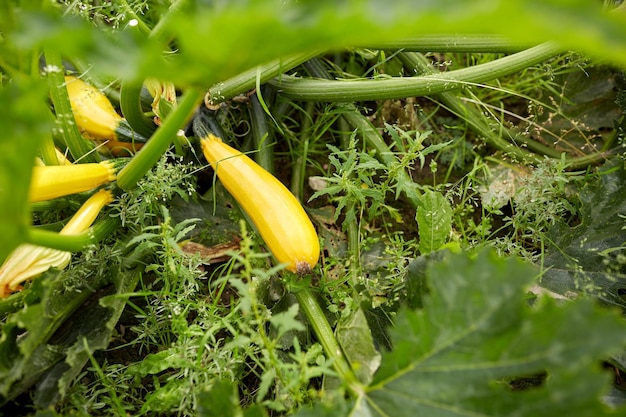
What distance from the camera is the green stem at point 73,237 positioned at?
1.16m

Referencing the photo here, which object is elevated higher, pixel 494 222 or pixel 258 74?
pixel 258 74

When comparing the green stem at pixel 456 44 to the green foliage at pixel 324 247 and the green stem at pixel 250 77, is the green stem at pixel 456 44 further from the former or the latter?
the green stem at pixel 250 77

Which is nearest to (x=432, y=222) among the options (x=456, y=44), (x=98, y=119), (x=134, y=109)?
(x=456, y=44)

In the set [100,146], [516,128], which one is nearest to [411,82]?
[516,128]

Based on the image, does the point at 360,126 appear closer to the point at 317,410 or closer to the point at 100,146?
the point at 100,146

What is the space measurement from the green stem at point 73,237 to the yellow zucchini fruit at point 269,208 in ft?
1.14

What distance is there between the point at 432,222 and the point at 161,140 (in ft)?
2.55

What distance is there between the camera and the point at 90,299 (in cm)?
167

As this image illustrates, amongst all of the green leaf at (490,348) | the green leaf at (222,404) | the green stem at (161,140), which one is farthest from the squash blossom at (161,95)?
the green leaf at (490,348)

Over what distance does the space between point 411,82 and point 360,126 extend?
10.2 inches

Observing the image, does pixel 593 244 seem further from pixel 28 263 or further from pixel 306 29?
pixel 28 263

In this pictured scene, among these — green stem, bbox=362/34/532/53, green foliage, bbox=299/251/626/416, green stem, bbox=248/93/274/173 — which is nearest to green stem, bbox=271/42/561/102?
green stem, bbox=362/34/532/53

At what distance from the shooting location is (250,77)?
5.63 feet

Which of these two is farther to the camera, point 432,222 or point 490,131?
point 490,131
